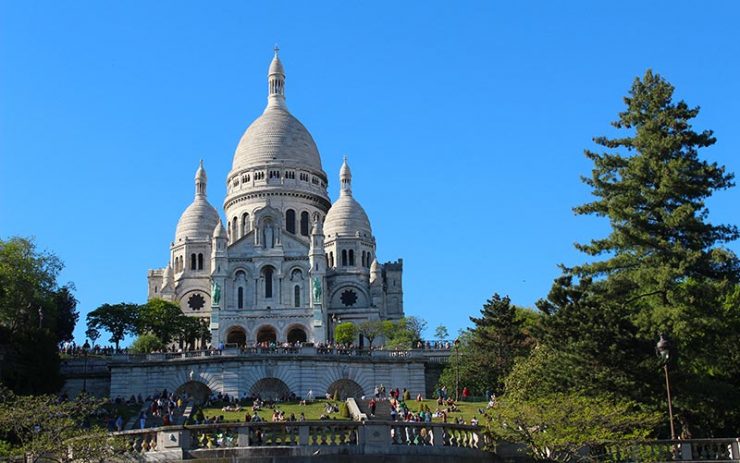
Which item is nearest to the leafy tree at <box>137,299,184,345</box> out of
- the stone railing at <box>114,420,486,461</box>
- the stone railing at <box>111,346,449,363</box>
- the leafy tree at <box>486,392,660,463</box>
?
the stone railing at <box>111,346,449,363</box>

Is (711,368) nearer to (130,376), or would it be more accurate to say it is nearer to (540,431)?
(540,431)

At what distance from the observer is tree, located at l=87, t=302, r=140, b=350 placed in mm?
90375

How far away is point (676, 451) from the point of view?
2962 cm

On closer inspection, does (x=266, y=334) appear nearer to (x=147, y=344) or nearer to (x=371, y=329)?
(x=371, y=329)

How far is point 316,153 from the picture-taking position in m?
119

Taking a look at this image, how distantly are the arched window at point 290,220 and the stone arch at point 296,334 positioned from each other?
50.5 ft

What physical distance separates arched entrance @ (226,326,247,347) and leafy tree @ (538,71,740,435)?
2237 inches

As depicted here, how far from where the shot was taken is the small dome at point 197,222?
11169 cm

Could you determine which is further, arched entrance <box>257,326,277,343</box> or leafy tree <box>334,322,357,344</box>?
arched entrance <box>257,326,277,343</box>

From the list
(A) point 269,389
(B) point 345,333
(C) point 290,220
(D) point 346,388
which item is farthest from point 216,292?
(A) point 269,389

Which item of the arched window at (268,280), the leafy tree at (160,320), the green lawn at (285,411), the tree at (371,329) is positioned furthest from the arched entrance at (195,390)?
the arched window at (268,280)

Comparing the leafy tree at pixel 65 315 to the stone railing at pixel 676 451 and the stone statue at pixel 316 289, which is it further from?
the stone railing at pixel 676 451

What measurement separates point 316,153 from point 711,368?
82681mm

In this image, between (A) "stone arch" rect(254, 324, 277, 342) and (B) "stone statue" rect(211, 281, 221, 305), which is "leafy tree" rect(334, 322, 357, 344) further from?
(B) "stone statue" rect(211, 281, 221, 305)
